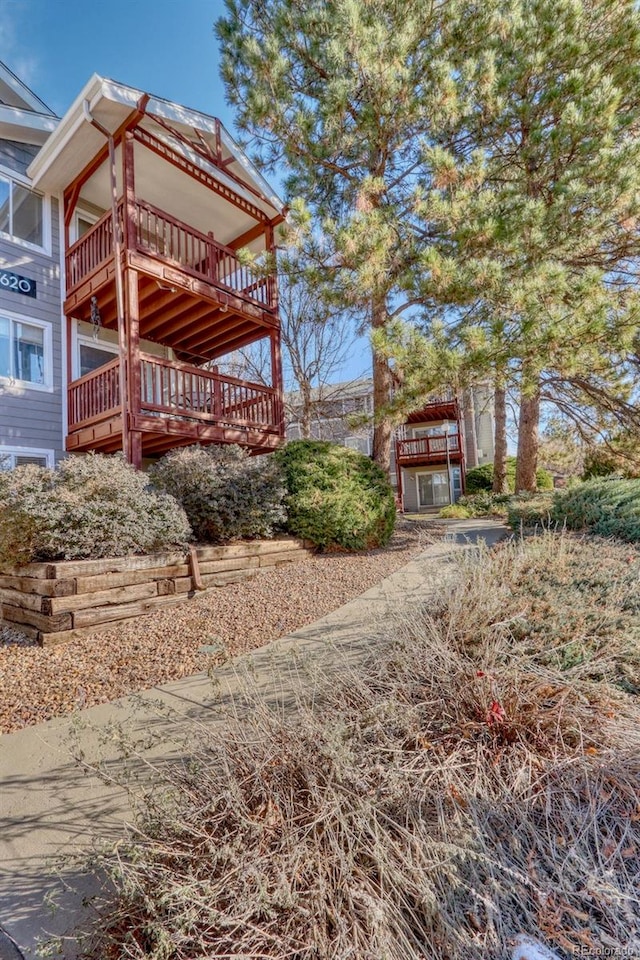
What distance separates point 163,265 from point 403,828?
29.1 ft

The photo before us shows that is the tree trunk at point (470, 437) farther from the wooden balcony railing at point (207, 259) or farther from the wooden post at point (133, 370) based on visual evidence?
the wooden post at point (133, 370)

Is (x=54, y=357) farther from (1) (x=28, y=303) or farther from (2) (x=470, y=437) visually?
(2) (x=470, y=437)

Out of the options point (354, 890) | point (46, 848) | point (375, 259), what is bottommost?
point (46, 848)

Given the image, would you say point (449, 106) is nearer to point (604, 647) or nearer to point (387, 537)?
point (387, 537)

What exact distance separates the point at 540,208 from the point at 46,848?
864cm

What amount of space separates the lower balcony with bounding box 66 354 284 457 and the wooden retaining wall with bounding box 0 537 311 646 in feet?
10.8

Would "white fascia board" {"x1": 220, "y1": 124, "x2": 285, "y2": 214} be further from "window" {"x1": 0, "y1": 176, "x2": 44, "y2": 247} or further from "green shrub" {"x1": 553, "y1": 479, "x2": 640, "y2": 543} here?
"green shrub" {"x1": 553, "y1": 479, "x2": 640, "y2": 543}

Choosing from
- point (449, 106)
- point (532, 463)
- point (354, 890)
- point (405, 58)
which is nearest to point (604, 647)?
point (354, 890)

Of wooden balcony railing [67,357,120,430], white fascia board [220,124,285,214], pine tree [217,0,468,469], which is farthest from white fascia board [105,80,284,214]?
wooden balcony railing [67,357,120,430]

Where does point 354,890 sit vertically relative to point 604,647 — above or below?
below

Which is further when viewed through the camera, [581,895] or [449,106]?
[449,106]

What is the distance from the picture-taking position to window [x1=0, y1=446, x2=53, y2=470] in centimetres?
840

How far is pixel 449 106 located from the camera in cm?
698

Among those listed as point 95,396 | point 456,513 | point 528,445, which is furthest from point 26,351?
point 528,445
